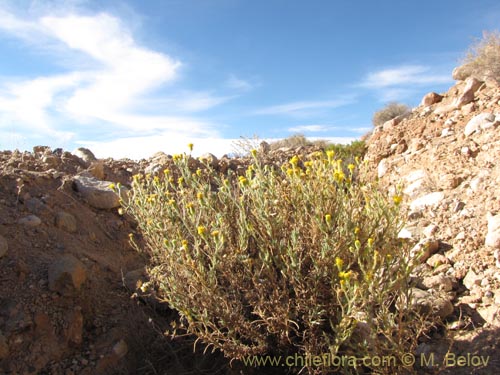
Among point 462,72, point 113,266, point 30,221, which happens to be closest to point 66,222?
point 30,221

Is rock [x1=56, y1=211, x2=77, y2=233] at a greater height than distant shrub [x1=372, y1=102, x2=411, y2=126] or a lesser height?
lesser

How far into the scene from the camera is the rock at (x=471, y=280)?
12.9 feet

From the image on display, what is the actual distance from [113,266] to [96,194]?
1095 mm

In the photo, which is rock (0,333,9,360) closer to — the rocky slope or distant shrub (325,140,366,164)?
the rocky slope

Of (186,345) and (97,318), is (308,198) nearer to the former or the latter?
(186,345)

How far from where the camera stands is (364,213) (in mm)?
3074

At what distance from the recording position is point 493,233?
417 centimetres

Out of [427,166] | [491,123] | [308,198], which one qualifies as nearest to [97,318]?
[308,198]

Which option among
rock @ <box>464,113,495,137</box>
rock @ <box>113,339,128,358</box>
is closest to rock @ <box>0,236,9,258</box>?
rock @ <box>113,339,128,358</box>

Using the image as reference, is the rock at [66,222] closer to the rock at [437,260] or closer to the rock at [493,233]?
the rock at [437,260]

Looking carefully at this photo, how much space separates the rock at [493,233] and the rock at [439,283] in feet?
1.85

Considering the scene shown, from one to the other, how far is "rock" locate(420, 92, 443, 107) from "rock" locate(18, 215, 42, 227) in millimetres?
8040

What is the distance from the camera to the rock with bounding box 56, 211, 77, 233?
13.8ft

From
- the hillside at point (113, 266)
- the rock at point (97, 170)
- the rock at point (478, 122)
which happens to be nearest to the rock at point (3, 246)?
the hillside at point (113, 266)
